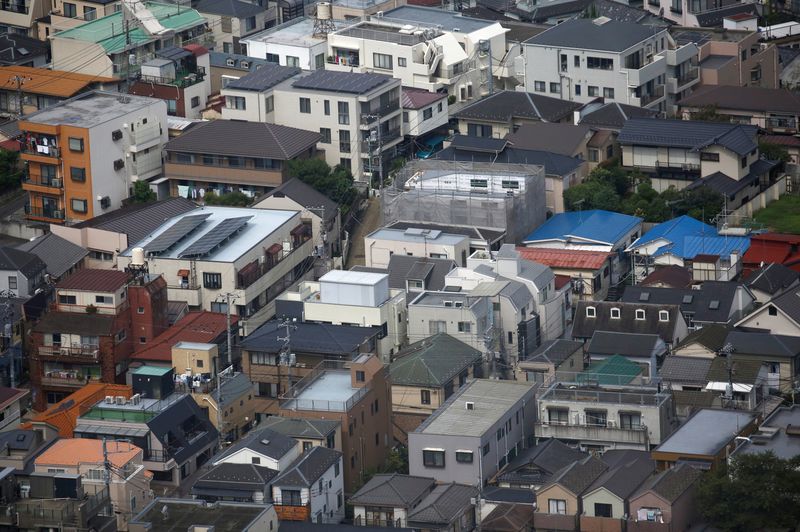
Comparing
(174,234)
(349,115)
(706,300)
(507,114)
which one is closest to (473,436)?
(706,300)

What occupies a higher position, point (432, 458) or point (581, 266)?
point (581, 266)

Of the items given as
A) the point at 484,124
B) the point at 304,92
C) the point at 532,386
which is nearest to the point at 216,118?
the point at 304,92

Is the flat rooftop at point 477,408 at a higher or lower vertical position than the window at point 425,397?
higher

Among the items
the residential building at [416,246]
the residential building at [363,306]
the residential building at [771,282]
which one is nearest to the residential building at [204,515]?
the residential building at [363,306]

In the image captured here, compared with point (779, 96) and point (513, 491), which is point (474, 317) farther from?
point (779, 96)

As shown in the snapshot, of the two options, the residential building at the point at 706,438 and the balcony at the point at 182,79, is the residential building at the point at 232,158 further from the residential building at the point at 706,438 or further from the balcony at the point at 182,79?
the residential building at the point at 706,438

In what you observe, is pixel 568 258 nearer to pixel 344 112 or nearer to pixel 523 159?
Answer: pixel 523 159
